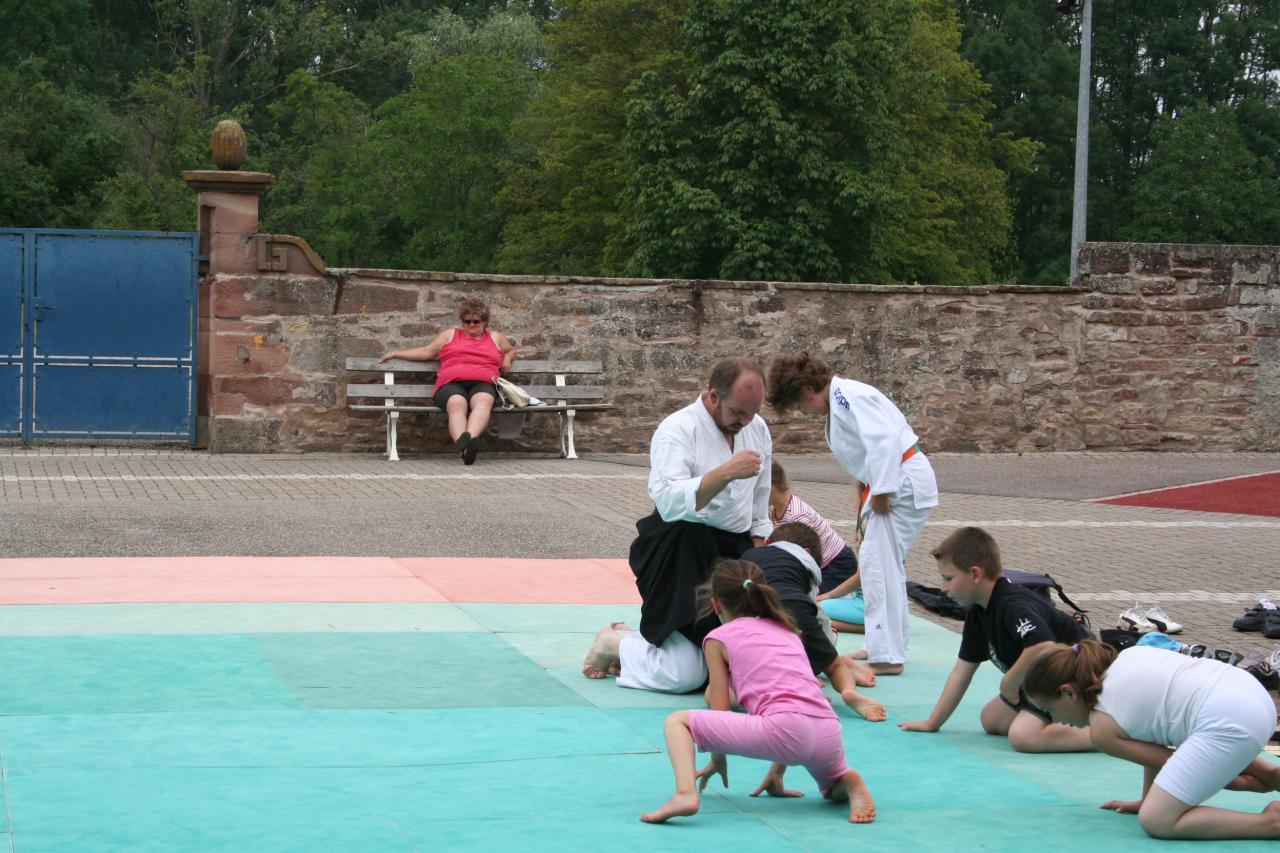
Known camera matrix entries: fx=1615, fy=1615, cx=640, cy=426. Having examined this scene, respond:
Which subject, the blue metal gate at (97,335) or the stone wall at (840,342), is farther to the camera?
the stone wall at (840,342)

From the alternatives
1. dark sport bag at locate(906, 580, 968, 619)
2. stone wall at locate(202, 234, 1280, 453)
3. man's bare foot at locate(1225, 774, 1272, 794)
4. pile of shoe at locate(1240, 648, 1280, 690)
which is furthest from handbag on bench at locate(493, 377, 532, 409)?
man's bare foot at locate(1225, 774, 1272, 794)

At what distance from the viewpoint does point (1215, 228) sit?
179 ft

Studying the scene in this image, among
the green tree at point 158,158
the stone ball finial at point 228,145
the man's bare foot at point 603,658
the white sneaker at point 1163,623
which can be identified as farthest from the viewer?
the green tree at point 158,158

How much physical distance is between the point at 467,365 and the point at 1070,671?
1098 cm

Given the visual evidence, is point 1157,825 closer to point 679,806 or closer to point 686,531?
point 679,806

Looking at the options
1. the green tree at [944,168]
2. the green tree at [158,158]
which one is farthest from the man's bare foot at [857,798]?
A: the green tree at [158,158]

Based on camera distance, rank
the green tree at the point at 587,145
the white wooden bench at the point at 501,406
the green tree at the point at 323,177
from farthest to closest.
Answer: the green tree at the point at 323,177, the green tree at the point at 587,145, the white wooden bench at the point at 501,406

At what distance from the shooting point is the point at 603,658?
6.85 metres

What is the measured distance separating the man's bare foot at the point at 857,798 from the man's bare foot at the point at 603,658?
1958 millimetres

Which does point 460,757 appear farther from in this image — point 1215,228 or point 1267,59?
point 1267,59

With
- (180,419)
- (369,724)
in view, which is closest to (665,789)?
(369,724)

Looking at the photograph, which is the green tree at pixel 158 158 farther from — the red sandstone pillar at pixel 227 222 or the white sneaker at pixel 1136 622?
the white sneaker at pixel 1136 622

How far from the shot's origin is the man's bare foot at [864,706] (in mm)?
6109

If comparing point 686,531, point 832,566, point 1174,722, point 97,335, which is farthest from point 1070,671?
point 97,335
